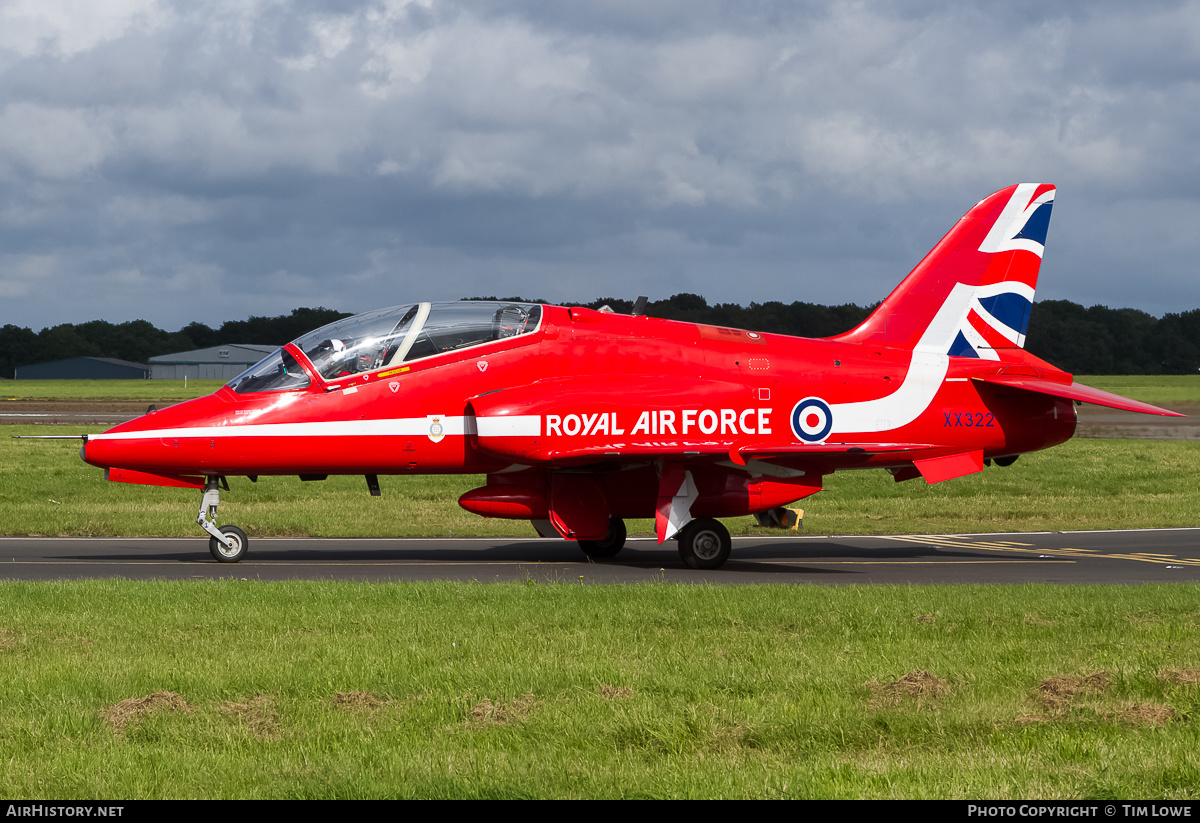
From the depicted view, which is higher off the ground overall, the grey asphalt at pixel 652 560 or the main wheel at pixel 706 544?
the main wheel at pixel 706 544

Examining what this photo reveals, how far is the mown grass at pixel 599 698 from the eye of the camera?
5566 mm

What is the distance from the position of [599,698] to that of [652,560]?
10514mm

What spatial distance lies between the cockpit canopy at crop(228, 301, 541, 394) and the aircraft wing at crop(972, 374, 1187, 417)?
8.03 meters

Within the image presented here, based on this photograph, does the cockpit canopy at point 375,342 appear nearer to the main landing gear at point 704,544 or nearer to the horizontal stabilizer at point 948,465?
the main landing gear at point 704,544

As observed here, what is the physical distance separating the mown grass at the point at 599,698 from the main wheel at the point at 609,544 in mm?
6461

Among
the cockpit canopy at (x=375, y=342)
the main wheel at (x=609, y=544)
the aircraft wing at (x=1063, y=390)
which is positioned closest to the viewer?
the cockpit canopy at (x=375, y=342)

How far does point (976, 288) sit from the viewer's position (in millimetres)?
18750

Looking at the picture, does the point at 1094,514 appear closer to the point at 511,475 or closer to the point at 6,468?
the point at 511,475

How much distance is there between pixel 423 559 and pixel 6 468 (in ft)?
60.9

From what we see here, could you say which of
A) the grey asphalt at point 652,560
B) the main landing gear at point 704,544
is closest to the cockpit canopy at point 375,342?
the grey asphalt at point 652,560

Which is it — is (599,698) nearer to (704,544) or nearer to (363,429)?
(704,544)

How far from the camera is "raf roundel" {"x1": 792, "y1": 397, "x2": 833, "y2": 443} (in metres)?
16.7

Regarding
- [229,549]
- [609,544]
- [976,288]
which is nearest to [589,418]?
[609,544]

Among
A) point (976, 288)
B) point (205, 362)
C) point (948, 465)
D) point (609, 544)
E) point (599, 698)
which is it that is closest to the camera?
point (599, 698)
